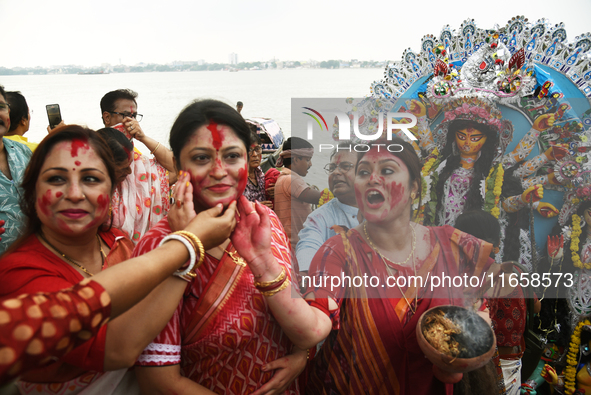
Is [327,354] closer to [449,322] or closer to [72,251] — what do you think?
[449,322]

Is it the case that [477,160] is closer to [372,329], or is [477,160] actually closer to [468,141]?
[468,141]

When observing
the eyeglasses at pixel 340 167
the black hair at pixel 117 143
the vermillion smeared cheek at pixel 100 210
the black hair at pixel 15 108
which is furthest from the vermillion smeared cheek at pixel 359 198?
the black hair at pixel 15 108

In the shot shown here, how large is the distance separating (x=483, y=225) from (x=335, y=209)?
1104 millimetres

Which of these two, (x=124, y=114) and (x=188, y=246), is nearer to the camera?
(x=188, y=246)

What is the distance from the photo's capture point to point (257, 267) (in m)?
1.40

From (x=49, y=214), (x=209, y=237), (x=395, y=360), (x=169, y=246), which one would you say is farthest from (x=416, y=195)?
(x=49, y=214)

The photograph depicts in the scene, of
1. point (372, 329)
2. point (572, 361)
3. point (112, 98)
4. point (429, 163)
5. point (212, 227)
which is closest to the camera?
point (212, 227)

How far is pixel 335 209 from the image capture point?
2.00 meters

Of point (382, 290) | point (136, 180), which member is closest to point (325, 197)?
point (382, 290)

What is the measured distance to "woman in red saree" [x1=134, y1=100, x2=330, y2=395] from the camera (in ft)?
4.56

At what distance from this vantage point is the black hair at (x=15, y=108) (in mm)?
3098

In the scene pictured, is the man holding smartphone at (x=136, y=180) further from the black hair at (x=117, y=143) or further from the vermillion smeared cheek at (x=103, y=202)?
the vermillion smeared cheek at (x=103, y=202)

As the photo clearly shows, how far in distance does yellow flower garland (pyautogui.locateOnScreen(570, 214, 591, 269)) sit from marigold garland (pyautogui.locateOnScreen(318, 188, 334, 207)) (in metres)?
1.86

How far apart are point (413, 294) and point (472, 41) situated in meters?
1.84
